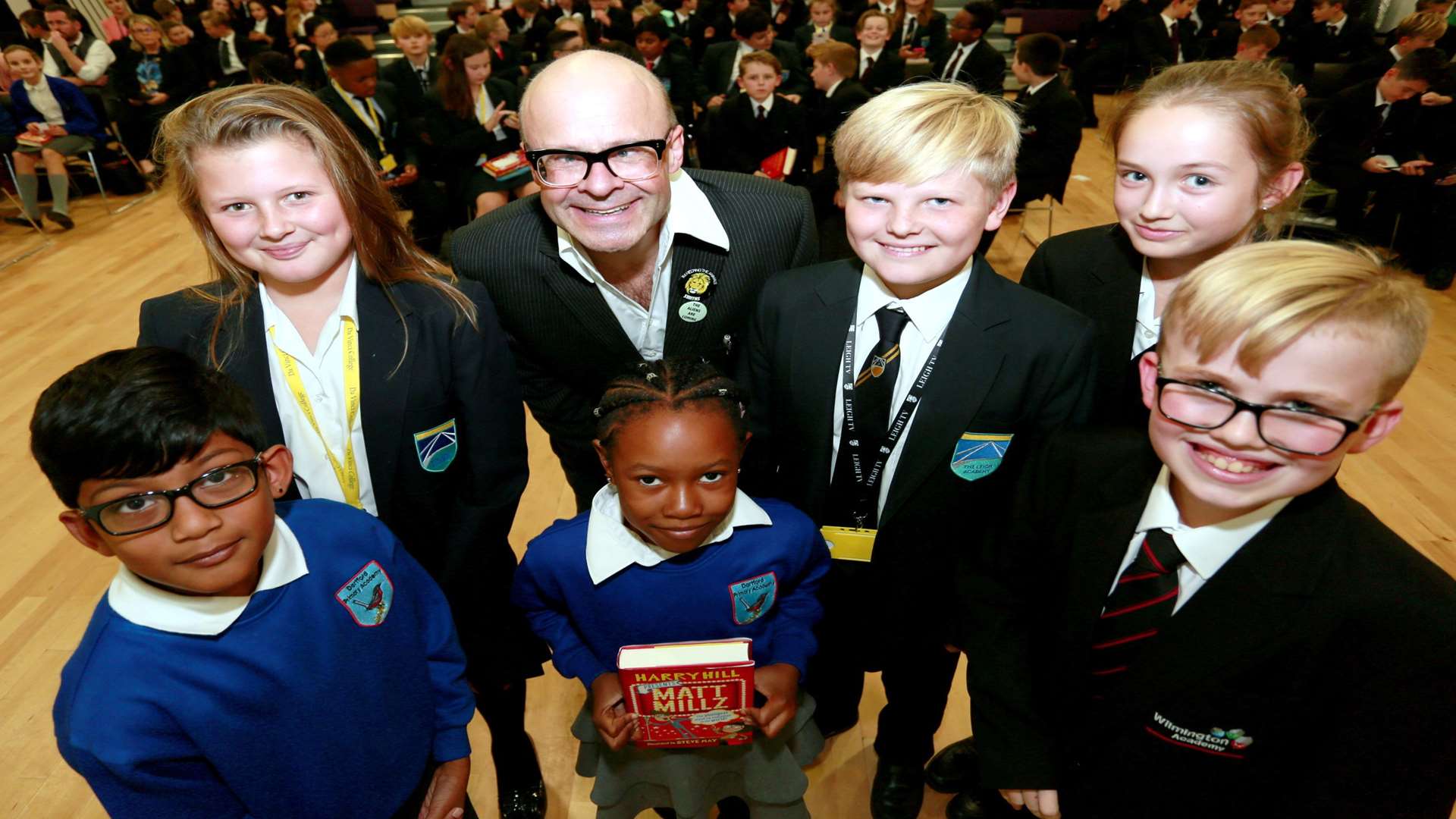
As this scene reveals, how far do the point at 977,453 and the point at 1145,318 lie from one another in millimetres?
500

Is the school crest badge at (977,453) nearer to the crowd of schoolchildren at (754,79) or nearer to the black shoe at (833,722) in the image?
the black shoe at (833,722)

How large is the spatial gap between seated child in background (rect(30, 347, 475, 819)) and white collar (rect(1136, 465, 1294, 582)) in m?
1.19

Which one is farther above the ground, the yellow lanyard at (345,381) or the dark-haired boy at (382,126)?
the yellow lanyard at (345,381)

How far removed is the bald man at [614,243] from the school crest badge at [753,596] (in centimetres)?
54

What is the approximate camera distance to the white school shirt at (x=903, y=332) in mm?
1466

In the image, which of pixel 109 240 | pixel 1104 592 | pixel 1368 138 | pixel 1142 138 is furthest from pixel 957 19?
pixel 109 240

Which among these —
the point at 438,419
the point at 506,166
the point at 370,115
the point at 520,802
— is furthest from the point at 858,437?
the point at 370,115

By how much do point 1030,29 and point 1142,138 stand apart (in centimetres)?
1028

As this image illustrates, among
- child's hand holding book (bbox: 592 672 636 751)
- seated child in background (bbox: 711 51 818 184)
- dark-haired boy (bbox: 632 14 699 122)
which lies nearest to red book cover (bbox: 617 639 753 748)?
child's hand holding book (bbox: 592 672 636 751)

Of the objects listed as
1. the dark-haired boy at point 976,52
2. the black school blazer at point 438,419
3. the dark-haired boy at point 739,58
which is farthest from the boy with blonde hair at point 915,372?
the dark-haired boy at point 976,52

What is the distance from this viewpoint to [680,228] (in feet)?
5.64

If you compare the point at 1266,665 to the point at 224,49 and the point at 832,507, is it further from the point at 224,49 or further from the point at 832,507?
the point at 224,49

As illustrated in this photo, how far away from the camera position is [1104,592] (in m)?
1.21

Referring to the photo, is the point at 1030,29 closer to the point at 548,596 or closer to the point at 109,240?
the point at 109,240
